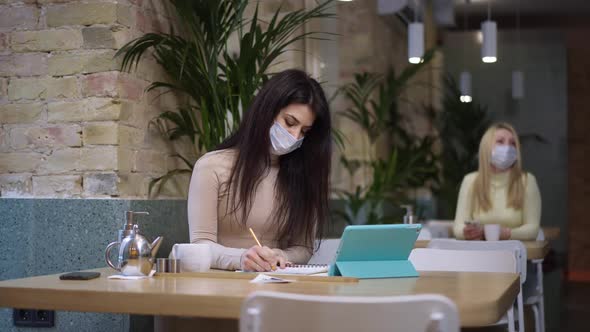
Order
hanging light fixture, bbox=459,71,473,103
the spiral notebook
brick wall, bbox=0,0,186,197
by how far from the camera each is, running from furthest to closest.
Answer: hanging light fixture, bbox=459,71,473,103 → brick wall, bbox=0,0,186,197 → the spiral notebook

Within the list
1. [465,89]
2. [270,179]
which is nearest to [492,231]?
[270,179]

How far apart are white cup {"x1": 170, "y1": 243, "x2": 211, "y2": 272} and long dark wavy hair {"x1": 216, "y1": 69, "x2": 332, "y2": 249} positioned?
0.43 meters

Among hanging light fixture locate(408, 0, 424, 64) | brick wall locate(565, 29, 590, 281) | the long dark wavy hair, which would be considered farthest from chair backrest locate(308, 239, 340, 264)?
brick wall locate(565, 29, 590, 281)

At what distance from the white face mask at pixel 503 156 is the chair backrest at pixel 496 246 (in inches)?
50.6

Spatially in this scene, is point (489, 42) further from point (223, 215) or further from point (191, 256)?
point (191, 256)

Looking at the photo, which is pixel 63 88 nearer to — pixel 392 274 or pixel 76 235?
pixel 76 235

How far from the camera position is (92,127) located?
11.4ft

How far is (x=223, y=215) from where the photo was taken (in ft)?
9.23

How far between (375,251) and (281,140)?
738mm

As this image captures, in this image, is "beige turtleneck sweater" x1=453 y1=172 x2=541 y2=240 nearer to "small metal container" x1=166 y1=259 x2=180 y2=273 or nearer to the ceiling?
"small metal container" x1=166 y1=259 x2=180 y2=273

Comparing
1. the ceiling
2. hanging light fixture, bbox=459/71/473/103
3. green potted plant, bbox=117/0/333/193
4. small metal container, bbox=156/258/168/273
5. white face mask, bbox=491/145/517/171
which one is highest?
the ceiling

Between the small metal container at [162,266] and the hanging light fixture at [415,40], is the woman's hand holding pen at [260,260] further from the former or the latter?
the hanging light fixture at [415,40]

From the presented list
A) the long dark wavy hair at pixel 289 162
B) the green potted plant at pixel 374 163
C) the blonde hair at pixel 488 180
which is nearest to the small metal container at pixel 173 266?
the long dark wavy hair at pixel 289 162

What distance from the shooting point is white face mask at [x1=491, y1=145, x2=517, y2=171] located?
5141mm
